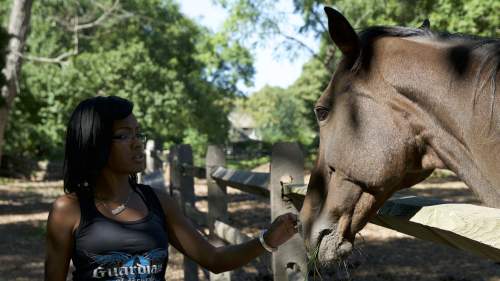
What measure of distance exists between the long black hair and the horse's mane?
0.98 m

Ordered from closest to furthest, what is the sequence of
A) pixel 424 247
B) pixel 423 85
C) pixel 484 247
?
pixel 484 247 < pixel 423 85 < pixel 424 247

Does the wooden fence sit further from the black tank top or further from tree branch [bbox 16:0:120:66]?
tree branch [bbox 16:0:120:66]

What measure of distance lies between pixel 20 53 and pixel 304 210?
12.8 meters

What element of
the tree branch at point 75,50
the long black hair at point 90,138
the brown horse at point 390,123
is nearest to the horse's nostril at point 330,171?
the brown horse at point 390,123

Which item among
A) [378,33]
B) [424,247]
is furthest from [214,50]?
[378,33]

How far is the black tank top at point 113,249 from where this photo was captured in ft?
7.66

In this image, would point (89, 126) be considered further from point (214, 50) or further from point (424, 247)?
point (214, 50)

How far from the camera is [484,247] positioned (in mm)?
1525

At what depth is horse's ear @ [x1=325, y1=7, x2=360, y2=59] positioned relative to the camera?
2310mm

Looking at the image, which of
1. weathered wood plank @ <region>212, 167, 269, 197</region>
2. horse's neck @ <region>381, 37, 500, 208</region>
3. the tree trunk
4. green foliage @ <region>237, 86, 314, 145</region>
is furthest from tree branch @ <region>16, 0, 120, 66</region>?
green foliage @ <region>237, 86, 314, 145</region>

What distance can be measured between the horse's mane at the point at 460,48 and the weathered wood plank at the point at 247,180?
1.48m

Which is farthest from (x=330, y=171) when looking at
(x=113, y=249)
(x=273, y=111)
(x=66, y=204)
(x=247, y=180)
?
(x=273, y=111)

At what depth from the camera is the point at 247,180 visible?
13.6 feet

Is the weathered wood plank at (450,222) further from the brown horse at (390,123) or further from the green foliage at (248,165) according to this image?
the green foliage at (248,165)
